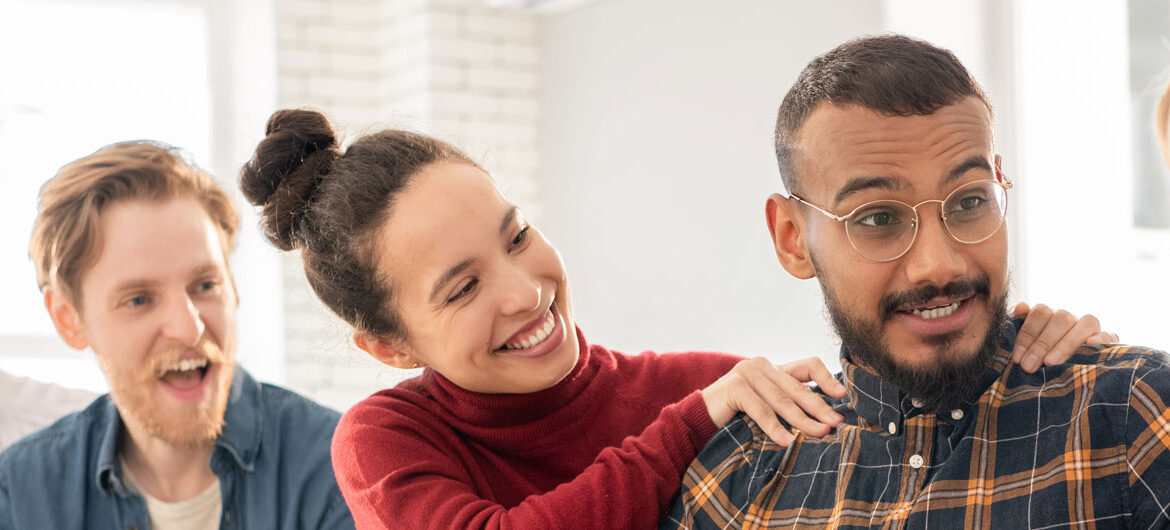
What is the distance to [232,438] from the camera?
2.91m

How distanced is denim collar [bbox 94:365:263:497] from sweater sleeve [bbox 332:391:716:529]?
859 millimetres

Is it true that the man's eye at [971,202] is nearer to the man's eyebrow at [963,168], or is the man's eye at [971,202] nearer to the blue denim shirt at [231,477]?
A: the man's eyebrow at [963,168]

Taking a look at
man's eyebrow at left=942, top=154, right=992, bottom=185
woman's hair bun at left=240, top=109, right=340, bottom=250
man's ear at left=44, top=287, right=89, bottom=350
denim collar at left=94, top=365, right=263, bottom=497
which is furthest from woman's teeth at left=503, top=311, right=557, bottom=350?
man's ear at left=44, top=287, right=89, bottom=350

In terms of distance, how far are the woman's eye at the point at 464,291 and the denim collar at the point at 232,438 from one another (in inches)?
42.7

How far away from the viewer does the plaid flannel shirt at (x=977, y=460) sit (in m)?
1.50

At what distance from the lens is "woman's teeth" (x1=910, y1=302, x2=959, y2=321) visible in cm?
165

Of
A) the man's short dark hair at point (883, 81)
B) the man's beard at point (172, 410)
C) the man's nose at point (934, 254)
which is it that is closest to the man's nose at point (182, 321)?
the man's beard at point (172, 410)

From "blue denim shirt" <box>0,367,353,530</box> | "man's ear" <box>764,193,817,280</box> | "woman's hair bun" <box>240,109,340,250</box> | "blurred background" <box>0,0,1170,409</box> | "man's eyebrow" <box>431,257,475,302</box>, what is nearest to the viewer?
"man's ear" <box>764,193,817,280</box>

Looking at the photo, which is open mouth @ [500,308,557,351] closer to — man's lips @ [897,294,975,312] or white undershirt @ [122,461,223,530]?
man's lips @ [897,294,975,312]

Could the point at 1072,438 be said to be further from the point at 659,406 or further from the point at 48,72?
the point at 48,72

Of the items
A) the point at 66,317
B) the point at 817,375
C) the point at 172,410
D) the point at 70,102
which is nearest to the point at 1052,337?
the point at 817,375

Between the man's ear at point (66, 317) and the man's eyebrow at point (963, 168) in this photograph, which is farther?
→ the man's ear at point (66, 317)

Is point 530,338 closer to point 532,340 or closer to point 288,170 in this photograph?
point 532,340

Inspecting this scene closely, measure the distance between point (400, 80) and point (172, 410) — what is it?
374 cm
